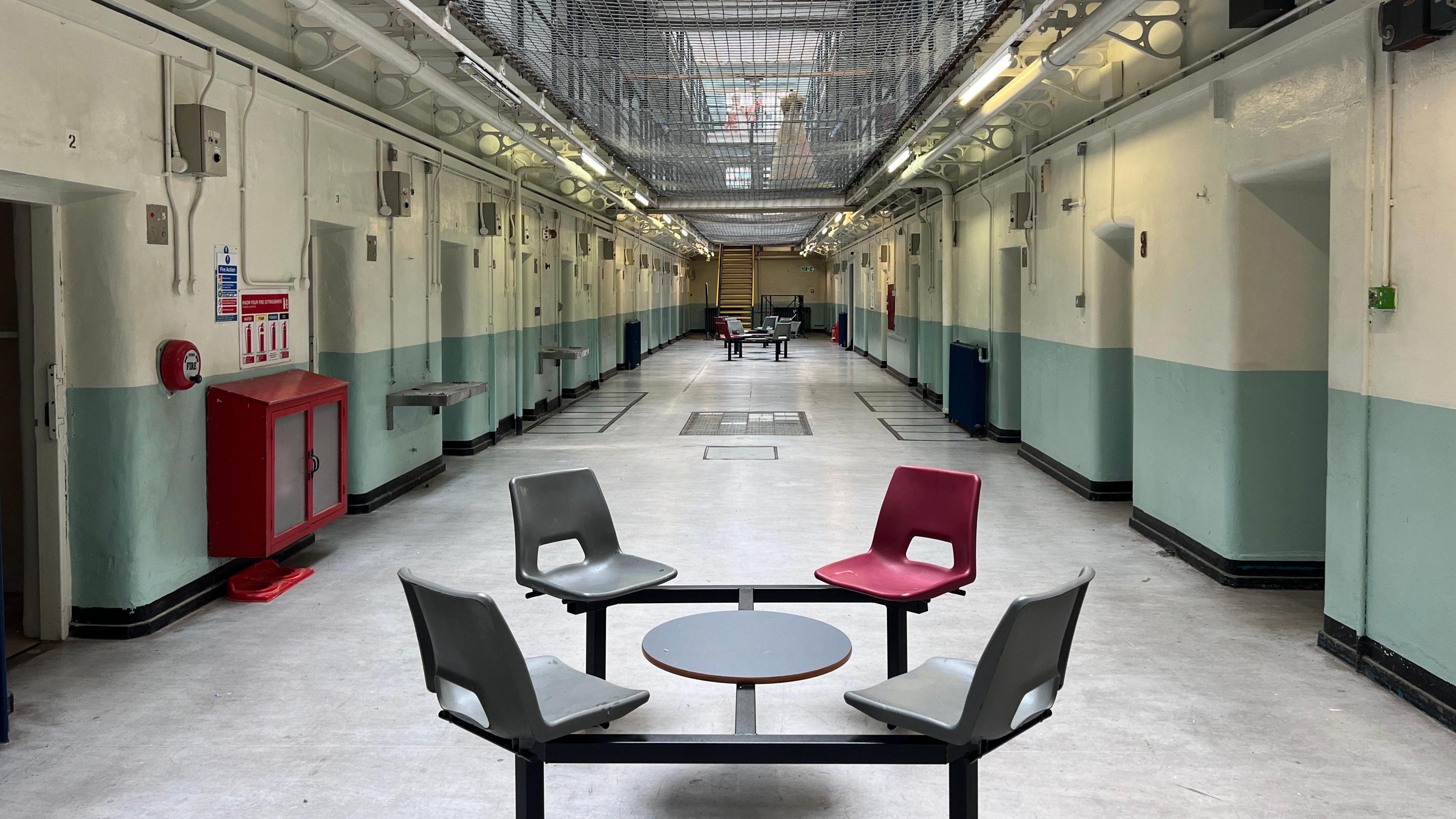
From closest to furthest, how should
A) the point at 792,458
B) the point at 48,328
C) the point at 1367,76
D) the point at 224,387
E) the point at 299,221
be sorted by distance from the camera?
the point at 1367,76 → the point at 48,328 → the point at 224,387 → the point at 299,221 → the point at 792,458

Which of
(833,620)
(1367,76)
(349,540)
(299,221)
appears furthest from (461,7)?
(1367,76)

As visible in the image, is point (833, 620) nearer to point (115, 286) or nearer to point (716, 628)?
point (716, 628)

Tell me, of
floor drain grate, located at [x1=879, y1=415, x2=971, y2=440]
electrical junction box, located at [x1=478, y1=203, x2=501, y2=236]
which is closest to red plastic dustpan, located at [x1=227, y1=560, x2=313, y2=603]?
electrical junction box, located at [x1=478, y1=203, x2=501, y2=236]

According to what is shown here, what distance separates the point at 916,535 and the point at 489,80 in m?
4.10

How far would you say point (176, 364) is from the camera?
4539mm

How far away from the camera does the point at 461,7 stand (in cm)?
531

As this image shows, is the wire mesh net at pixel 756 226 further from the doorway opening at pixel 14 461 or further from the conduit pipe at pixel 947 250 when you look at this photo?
the doorway opening at pixel 14 461

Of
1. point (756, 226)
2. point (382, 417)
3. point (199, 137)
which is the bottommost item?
point (382, 417)

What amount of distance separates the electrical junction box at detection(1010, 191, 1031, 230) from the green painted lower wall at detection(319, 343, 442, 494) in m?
4.77

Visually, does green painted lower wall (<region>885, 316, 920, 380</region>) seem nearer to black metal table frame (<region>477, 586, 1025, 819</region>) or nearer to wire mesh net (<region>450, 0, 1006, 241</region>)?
wire mesh net (<region>450, 0, 1006, 241</region>)

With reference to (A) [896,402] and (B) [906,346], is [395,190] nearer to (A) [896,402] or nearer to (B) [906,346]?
(A) [896,402]

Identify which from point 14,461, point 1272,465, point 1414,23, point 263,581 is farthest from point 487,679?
point 1272,465

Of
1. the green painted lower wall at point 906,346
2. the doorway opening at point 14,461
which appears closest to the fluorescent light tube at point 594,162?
the doorway opening at point 14,461

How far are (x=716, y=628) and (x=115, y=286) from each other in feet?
9.89
